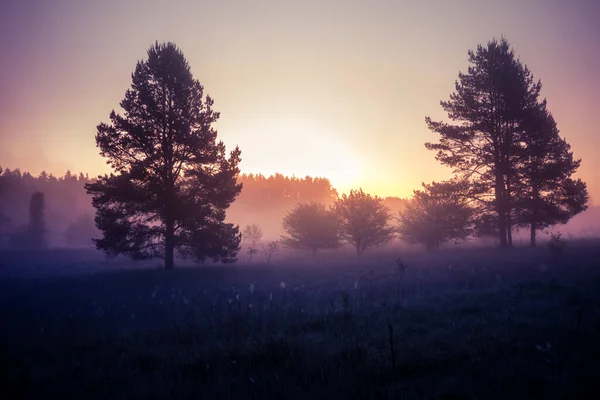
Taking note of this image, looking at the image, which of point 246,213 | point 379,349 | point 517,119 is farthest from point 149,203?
point 246,213

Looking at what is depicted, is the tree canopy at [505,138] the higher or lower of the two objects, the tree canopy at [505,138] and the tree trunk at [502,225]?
the higher

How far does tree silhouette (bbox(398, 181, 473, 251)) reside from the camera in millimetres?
23391

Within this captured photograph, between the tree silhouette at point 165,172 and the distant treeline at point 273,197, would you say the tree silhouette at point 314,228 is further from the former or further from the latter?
the distant treeline at point 273,197

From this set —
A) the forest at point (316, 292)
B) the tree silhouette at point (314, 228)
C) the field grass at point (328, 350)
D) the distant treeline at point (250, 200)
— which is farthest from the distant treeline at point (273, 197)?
the field grass at point (328, 350)

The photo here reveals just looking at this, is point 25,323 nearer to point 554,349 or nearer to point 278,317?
point 278,317

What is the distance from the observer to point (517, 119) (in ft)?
70.5

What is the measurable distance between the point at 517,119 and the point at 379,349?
22999 mm

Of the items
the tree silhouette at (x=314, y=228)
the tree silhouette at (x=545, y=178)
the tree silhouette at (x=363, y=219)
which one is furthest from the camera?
the tree silhouette at (x=314, y=228)

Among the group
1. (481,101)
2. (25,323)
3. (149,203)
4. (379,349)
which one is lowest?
(25,323)

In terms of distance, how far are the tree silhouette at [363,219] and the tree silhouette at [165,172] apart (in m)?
15.9

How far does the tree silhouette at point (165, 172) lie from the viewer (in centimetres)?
1753

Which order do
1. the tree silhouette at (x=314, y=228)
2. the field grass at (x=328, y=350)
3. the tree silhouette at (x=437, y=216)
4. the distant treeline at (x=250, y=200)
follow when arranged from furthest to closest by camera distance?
1. the distant treeline at (x=250, y=200)
2. the tree silhouette at (x=314, y=228)
3. the tree silhouette at (x=437, y=216)
4. the field grass at (x=328, y=350)

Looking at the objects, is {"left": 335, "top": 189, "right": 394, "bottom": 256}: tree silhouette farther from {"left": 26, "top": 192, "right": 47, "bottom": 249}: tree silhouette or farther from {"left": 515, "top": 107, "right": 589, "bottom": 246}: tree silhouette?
{"left": 26, "top": 192, "right": 47, "bottom": 249}: tree silhouette

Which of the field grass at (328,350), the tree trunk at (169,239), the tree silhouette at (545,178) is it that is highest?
the tree silhouette at (545,178)
